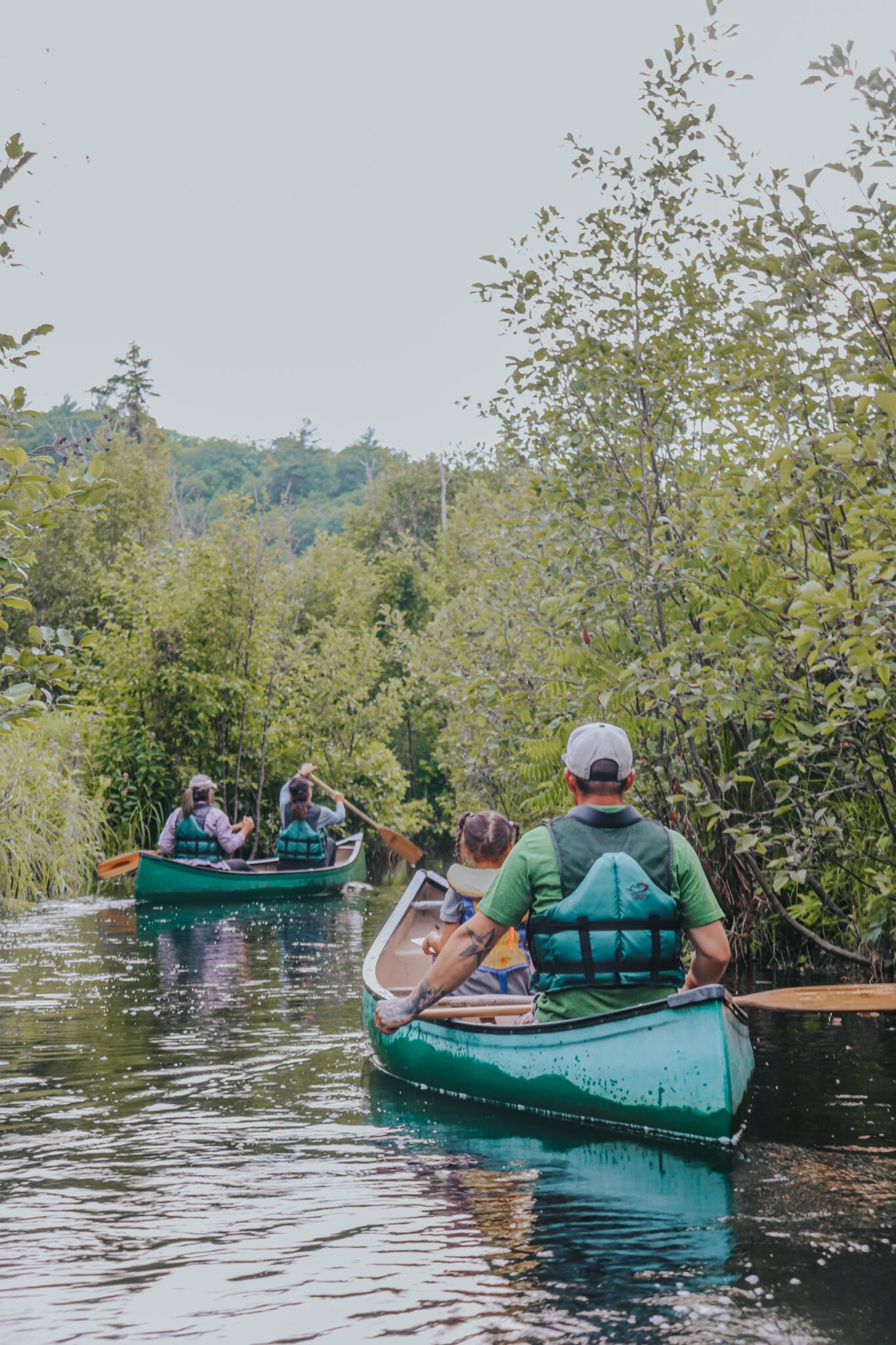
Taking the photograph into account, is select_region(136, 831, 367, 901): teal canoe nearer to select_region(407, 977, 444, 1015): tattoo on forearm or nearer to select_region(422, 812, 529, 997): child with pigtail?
select_region(422, 812, 529, 997): child with pigtail

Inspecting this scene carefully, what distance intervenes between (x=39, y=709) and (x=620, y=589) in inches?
185

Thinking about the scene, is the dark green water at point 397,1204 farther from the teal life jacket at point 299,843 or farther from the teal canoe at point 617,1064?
the teal life jacket at point 299,843

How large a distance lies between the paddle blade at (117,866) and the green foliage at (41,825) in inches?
19.3

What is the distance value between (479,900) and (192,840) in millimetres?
11146

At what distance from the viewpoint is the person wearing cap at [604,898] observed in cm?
532

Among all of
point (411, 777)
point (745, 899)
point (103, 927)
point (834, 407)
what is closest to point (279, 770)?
point (103, 927)

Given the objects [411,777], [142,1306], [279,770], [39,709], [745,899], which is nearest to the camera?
[142,1306]

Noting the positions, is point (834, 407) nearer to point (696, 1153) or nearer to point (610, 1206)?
point (696, 1153)

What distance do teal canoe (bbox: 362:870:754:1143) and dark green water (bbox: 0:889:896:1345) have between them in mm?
135

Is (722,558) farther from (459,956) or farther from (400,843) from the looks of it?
(400,843)

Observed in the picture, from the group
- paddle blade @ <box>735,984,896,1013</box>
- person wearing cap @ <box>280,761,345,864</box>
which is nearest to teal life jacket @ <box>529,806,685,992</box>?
paddle blade @ <box>735,984,896,1013</box>

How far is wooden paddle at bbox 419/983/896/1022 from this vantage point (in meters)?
6.55

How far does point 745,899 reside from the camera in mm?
9828

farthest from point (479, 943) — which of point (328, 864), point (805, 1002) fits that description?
point (328, 864)
